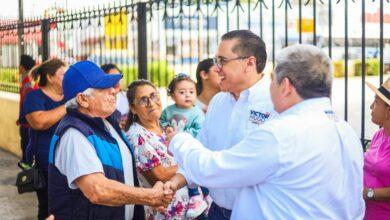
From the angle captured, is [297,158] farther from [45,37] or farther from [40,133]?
[45,37]

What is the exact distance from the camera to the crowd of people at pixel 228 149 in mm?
2107

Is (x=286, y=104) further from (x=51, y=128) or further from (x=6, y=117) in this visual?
(x=6, y=117)

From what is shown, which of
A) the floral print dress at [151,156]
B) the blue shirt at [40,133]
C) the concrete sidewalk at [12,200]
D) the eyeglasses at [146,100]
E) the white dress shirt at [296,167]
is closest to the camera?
the white dress shirt at [296,167]

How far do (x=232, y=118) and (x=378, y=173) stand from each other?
0.97 m

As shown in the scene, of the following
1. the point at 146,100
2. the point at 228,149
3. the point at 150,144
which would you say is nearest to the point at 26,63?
the point at 146,100

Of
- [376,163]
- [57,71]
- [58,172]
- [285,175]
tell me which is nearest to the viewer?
[285,175]

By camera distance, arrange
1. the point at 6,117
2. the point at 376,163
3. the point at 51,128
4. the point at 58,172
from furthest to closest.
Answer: the point at 6,117, the point at 51,128, the point at 376,163, the point at 58,172

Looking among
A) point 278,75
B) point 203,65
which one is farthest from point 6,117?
point 278,75

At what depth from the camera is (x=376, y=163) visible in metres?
3.21

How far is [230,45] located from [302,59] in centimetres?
76

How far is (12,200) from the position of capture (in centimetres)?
688

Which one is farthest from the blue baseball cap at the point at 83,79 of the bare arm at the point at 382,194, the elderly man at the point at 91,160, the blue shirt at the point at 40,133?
the blue shirt at the point at 40,133

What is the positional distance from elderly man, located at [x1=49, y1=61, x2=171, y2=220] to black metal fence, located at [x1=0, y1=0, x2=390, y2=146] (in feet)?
6.07

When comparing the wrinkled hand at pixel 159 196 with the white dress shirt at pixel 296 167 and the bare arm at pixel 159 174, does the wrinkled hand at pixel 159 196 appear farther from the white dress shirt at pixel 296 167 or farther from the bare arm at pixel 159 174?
the white dress shirt at pixel 296 167
